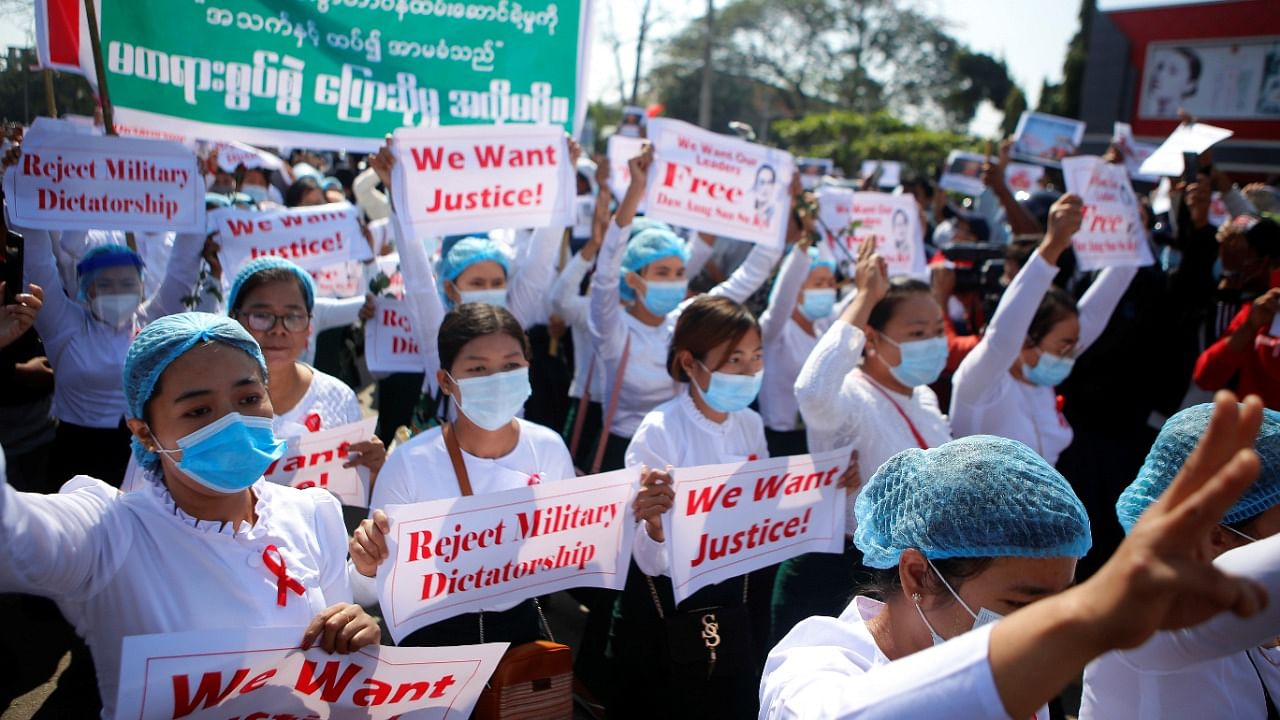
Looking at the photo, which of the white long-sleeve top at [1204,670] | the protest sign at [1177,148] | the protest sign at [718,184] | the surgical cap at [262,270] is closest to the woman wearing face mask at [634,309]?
the protest sign at [718,184]

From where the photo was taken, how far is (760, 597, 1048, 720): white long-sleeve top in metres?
1.12

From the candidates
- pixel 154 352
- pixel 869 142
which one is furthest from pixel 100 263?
pixel 869 142

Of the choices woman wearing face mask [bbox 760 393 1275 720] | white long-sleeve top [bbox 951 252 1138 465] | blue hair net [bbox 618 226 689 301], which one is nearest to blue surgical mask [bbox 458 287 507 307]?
blue hair net [bbox 618 226 689 301]

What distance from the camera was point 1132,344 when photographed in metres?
5.31

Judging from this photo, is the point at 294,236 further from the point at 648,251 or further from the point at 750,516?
the point at 750,516

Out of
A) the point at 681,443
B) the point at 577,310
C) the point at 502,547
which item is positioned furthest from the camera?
the point at 577,310

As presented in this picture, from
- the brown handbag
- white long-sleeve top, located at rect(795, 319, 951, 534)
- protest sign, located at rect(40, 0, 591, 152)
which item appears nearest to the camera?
the brown handbag

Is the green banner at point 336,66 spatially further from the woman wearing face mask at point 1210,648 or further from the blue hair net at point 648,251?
the woman wearing face mask at point 1210,648

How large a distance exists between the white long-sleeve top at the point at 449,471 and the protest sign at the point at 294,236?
2403mm

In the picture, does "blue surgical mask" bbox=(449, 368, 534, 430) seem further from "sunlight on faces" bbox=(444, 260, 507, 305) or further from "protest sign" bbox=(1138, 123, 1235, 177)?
"protest sign" bbox=(1138, 123, 1235, 177)

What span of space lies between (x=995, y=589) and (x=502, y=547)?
152 cm

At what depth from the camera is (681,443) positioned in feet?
10.6

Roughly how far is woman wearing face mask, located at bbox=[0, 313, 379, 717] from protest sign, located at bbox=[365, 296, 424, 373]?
8.55 feet

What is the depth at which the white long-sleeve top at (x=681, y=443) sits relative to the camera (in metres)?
3.02
